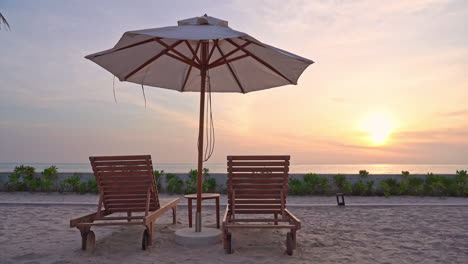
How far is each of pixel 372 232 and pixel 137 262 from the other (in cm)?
346

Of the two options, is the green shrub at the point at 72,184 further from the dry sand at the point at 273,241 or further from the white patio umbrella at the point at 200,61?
the white patio umbrella at the point at 200,61

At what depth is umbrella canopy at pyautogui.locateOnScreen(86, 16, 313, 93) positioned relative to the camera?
13.9 ft

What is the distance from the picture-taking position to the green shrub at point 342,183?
10.6m

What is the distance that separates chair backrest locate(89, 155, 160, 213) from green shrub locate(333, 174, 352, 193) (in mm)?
6947

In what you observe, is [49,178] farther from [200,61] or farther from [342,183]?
[342,183]

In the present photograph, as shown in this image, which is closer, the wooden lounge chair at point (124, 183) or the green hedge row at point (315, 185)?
the wooden lounge chair at point (124, 183)

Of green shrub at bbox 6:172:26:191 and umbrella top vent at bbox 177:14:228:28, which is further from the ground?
umbrella top vent at bbox 177:14:228:28

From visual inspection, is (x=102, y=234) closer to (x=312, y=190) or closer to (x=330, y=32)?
(x=312, y=190)

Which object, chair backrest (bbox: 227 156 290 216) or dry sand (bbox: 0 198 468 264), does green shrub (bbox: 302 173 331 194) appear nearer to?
dry sand (bbox: 0 198 468 264)

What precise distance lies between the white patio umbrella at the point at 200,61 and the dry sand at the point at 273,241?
0.88 metres

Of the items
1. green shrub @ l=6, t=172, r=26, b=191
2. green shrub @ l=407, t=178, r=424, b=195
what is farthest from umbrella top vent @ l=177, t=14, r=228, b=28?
green shrub @ l=6, t=172, r=26, b=191

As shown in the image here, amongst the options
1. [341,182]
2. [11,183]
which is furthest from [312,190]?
[11,183]

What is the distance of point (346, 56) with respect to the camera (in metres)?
11.2

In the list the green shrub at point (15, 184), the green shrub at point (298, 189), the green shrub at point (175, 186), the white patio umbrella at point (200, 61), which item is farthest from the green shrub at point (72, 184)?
the green shrub at point (298, 189)
